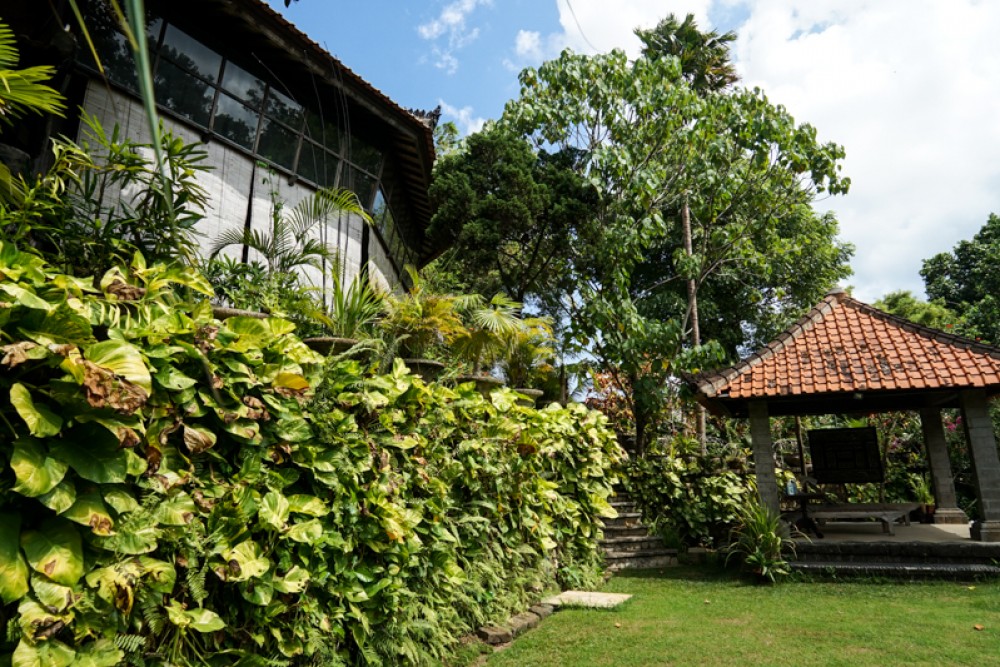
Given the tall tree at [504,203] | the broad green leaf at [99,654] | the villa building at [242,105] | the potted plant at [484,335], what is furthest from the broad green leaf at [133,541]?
the tall tree at [504,203]

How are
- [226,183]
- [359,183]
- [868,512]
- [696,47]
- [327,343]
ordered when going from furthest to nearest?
1. [696,47]
2. [359,183]
3. [868,512]
4. [226,183]
5. [327,343]

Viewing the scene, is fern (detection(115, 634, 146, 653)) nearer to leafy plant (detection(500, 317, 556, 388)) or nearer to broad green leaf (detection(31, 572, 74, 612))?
broad green leaf (detection(31, 572, 74, 612))

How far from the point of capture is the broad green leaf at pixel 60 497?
7.44ft

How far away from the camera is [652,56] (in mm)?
15289

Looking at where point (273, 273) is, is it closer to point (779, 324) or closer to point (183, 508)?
point (183, 508)

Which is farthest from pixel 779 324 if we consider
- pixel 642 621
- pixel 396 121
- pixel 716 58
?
pixel 642 621

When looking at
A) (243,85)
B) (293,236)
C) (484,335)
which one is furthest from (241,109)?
(484,335)

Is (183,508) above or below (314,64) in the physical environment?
below

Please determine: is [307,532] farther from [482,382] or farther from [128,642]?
[482,382]

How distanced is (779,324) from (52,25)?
56.3ft

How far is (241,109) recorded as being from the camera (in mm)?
8305

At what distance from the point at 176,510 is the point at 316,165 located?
735 centimetres

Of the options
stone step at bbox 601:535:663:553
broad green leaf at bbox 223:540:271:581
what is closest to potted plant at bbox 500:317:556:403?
stone step at bbox 601:535:663:553

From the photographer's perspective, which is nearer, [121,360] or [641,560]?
[121,360]
